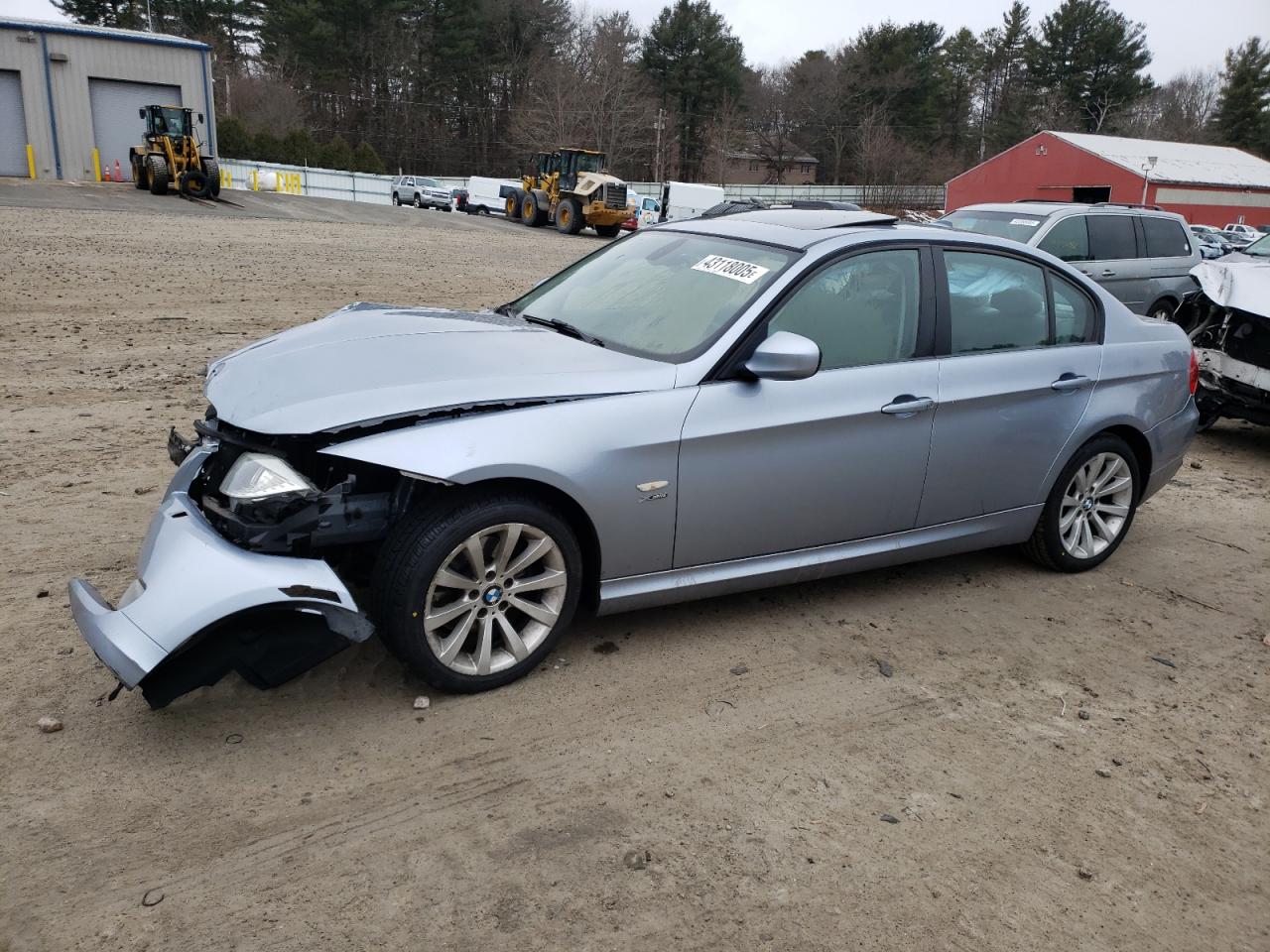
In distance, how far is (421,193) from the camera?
44.1m

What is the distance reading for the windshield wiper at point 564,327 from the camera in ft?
13.8

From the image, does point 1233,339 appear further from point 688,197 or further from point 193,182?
point 688,197

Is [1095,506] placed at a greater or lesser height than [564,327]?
lesser

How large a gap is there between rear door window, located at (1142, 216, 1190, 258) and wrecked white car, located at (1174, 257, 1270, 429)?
4.38 m

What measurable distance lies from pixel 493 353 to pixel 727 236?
1361 millimetres

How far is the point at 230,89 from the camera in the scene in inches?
2564

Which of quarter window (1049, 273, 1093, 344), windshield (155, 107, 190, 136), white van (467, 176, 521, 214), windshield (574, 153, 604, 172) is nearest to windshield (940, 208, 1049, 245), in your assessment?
quarter window (1049, 273, 1093, 344)

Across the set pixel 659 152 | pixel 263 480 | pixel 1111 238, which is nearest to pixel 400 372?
pixel 263 480

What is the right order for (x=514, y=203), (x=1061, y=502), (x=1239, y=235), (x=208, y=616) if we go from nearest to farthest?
1. (x=208, y=616)
2. (x=1061, y=502)
3. (x=1239, y=235)
4. (x=514, y=203)

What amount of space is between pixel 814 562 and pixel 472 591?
1524 millimetres

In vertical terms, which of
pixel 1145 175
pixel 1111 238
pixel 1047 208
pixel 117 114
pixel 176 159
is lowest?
pixel 176 159

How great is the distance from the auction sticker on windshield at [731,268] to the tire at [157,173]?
31.8m

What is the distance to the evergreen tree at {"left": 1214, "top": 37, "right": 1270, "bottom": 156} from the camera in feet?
254

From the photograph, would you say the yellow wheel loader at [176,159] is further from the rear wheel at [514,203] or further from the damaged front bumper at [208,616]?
the damaged front bumper at [208,616]
